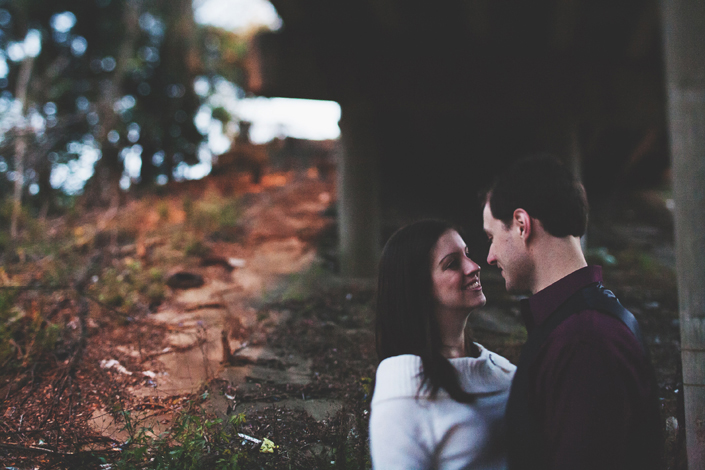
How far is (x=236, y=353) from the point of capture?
3561 millimetres

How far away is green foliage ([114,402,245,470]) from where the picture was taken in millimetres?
2316

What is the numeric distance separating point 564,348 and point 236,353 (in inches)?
105

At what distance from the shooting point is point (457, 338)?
175 centimetres

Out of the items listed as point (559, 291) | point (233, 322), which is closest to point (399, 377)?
point (559, 291)

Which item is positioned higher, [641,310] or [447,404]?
[447,404]

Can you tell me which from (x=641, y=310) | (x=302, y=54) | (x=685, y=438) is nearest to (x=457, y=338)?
(x=685, y=438)

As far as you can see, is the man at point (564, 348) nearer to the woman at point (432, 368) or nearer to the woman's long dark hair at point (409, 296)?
the woman at point (432, 368)

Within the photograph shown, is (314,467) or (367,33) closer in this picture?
(314,467)

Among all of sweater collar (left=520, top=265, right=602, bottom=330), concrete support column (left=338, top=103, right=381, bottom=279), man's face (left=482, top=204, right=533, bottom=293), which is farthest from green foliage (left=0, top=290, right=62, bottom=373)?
sweater collar (left=520, top=265, right=602, bottom=330)

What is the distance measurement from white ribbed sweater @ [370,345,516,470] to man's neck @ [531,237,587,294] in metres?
0.41

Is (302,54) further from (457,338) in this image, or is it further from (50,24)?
(50,24)

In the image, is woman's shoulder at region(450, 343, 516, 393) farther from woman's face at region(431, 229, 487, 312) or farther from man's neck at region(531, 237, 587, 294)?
man's neck at region(531, 237, 587, 294)

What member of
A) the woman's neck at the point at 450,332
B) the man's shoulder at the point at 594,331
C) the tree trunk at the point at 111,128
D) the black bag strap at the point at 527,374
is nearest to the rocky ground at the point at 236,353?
the woman's neck at the point at 450,332

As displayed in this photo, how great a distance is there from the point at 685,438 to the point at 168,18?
37.8 ft
